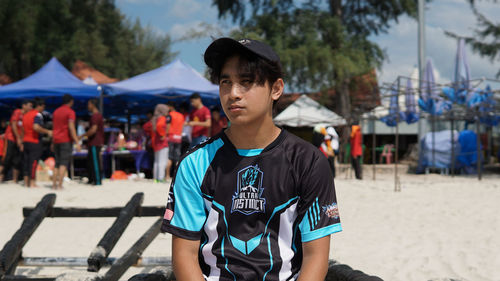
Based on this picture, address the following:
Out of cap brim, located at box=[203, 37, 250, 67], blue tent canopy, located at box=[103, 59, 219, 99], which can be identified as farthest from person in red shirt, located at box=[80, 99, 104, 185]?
cap brim, located at box=[203, 37, 250, 67]

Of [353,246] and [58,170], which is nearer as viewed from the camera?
[353,246]

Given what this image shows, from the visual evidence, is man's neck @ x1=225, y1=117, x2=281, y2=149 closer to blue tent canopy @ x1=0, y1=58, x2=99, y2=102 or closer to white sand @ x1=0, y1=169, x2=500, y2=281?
white sand @ x1=0, y1=169, x2=500, y2=281

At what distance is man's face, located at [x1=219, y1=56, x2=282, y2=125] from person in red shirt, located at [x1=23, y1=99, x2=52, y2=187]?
8723 millimetres

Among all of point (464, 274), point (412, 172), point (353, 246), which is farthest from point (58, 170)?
point (412, 172)

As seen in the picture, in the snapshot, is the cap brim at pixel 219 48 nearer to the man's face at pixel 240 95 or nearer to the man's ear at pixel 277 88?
the man's face at pixel 240 95

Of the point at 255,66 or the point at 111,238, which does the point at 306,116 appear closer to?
the point at 111,238

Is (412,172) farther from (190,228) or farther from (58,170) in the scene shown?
(190,228)

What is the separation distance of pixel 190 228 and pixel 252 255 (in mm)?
243

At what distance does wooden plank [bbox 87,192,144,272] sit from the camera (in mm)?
2936

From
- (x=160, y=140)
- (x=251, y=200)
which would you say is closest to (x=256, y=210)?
(x=251, y=200)

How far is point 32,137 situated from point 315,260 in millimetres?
9333

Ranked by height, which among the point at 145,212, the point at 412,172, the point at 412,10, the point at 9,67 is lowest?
the point at 412,172

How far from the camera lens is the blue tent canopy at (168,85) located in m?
12.9

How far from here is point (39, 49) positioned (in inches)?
866
